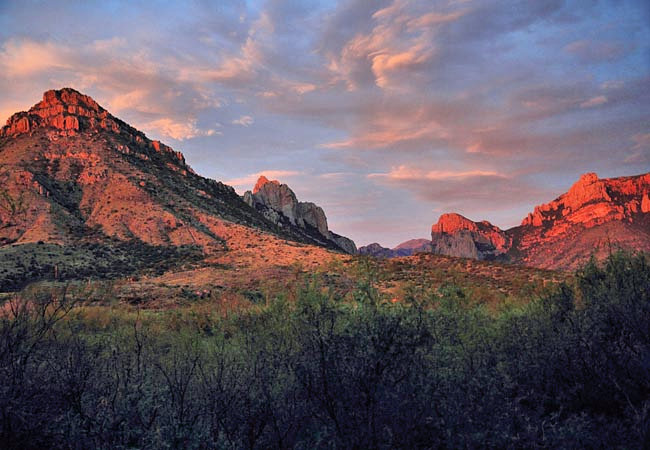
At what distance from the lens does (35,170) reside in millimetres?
69000

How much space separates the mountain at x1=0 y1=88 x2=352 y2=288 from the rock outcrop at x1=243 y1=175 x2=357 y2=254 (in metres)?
49.8

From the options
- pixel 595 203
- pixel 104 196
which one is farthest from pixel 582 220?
pixel 104 196

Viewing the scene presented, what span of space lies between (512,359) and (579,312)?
7.61 ft

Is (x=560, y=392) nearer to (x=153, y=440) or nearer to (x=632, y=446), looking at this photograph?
(x=632, y=446)

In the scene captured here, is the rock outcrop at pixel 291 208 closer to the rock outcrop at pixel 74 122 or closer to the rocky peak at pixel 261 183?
the rocky peak at pixel 261 183

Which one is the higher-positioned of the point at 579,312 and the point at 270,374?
the point at 579,312

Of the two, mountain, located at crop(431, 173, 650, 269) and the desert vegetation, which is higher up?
mountain, located at crop(431, 173, 650, 269)

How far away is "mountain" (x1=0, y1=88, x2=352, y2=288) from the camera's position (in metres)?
59.1

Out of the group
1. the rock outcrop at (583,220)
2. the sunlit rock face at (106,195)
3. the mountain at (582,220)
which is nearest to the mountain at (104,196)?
the sunlit rock face at (106,195)

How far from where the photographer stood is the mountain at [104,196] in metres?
59.1

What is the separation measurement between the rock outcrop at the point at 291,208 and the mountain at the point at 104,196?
49.8 m

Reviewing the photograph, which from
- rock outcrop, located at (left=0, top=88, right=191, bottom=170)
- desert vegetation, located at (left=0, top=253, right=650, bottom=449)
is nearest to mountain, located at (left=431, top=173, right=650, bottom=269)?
desert vegetation, located at (left=0, top=253, right=650, bottom=449)

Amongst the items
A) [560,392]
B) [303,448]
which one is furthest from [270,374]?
[560,392]

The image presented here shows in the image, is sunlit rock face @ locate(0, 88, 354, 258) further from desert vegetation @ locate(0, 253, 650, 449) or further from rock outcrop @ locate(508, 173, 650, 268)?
rock outcrop @ locate(508, 173, 650, 268)
